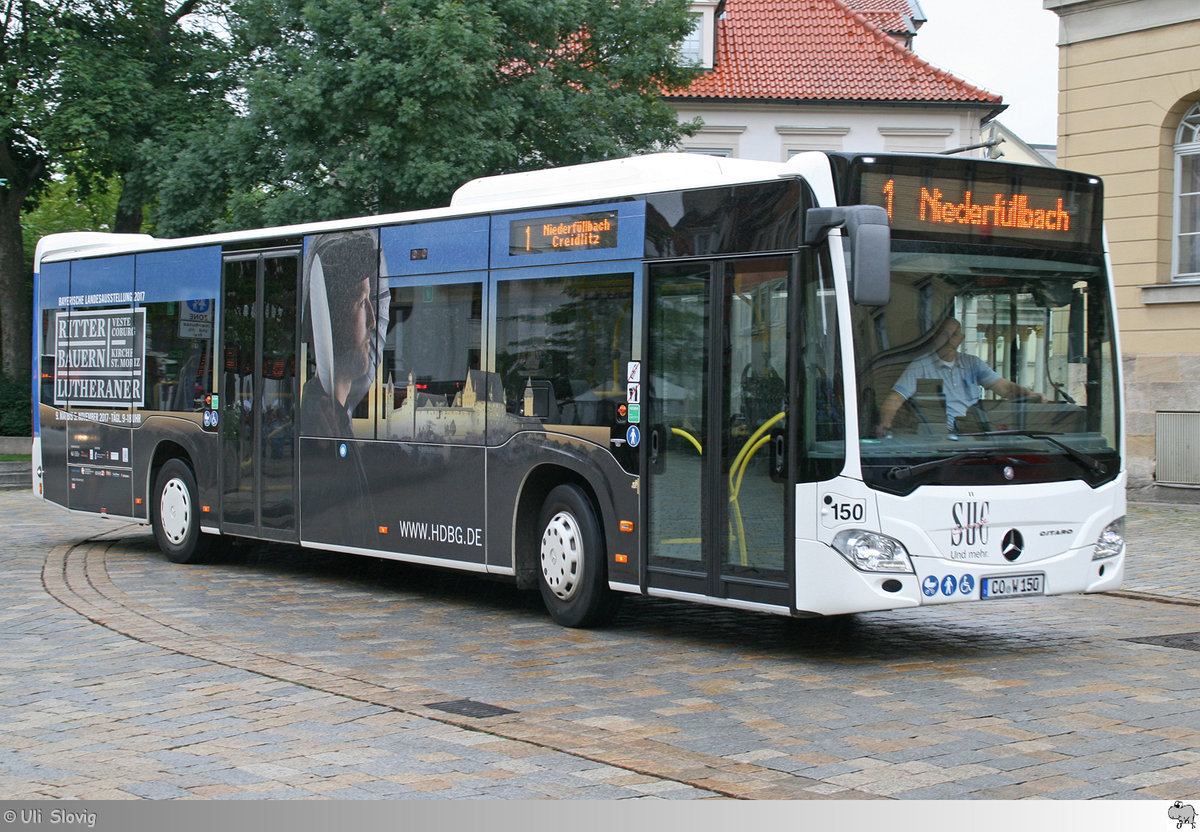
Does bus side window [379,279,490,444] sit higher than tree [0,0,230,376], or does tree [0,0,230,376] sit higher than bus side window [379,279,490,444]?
tree [0,0,230,376]

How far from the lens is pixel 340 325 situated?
1270 centimetres

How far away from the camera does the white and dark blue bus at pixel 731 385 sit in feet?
28.6

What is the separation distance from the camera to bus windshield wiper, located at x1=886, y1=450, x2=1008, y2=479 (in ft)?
28.4

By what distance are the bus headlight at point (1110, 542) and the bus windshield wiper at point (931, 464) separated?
1084 millimetres

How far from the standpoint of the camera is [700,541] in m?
9.45

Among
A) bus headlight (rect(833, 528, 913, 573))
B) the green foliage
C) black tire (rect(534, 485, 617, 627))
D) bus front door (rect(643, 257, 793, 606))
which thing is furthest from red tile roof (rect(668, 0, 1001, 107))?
bus headlight (rect(833, 528, 913, 573))

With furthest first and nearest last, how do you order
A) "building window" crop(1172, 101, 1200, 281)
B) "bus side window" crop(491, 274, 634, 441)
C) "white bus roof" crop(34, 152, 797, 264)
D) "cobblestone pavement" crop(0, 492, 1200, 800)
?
"building window" crop(1172, 101, 1200, 281) < "bus side window" crop(491, 274, 634, 441) < "white bus roof" crop(34, 152, 797, 264) < "cobblestone pavement" crop(0, 492, 1200, 800)

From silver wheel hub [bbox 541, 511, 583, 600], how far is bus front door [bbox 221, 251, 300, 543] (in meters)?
3.38

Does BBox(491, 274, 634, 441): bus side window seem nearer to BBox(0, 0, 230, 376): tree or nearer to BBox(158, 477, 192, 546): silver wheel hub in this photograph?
BBox(158, 477, 192, 546): silver wheel hub

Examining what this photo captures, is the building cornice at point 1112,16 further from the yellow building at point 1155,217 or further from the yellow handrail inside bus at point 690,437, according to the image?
the yellow handrail inside bus at point 690,437

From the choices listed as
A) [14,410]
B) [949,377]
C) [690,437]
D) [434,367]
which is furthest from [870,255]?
[14,410]

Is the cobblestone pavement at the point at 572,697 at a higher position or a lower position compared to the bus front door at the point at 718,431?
lower

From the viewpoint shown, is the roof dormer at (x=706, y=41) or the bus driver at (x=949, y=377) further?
the roof dormer at (x=706, y=41)

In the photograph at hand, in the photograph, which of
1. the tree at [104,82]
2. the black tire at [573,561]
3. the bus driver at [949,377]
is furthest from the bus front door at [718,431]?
the tree at [104,82]
